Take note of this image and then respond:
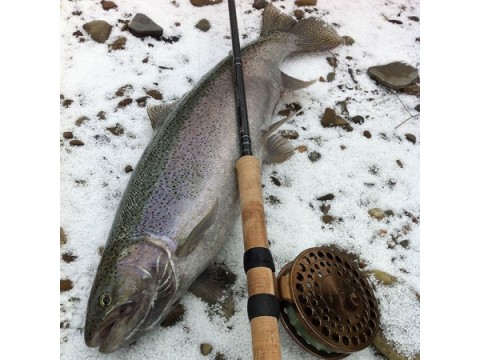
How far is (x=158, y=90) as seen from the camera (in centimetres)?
272

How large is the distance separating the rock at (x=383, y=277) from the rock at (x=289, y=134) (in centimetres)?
87

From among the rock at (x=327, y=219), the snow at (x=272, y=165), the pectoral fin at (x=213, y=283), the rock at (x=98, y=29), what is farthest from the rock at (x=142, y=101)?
the rock at (x=327, y=219)

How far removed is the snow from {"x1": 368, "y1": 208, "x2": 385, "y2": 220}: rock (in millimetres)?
20

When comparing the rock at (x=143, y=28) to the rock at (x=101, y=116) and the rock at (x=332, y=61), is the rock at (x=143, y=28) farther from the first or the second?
the rock at (x=332, y=61)

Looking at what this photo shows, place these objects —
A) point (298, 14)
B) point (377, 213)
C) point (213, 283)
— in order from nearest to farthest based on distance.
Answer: point (213, 283), point (377, 213), point (298, 14)

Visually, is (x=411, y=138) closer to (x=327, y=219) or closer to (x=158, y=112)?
(x=327, y=219)

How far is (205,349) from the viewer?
5.93 ft

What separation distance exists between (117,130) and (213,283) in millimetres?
1036

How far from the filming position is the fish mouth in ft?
5.39

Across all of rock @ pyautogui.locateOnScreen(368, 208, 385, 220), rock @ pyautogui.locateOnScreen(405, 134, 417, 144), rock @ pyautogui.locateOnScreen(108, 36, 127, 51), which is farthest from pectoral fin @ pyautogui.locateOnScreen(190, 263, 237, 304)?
rock @ pyautogui.locateOnScreen(108, 36, 127, 51)

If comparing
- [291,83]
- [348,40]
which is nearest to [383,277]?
[291,83]
